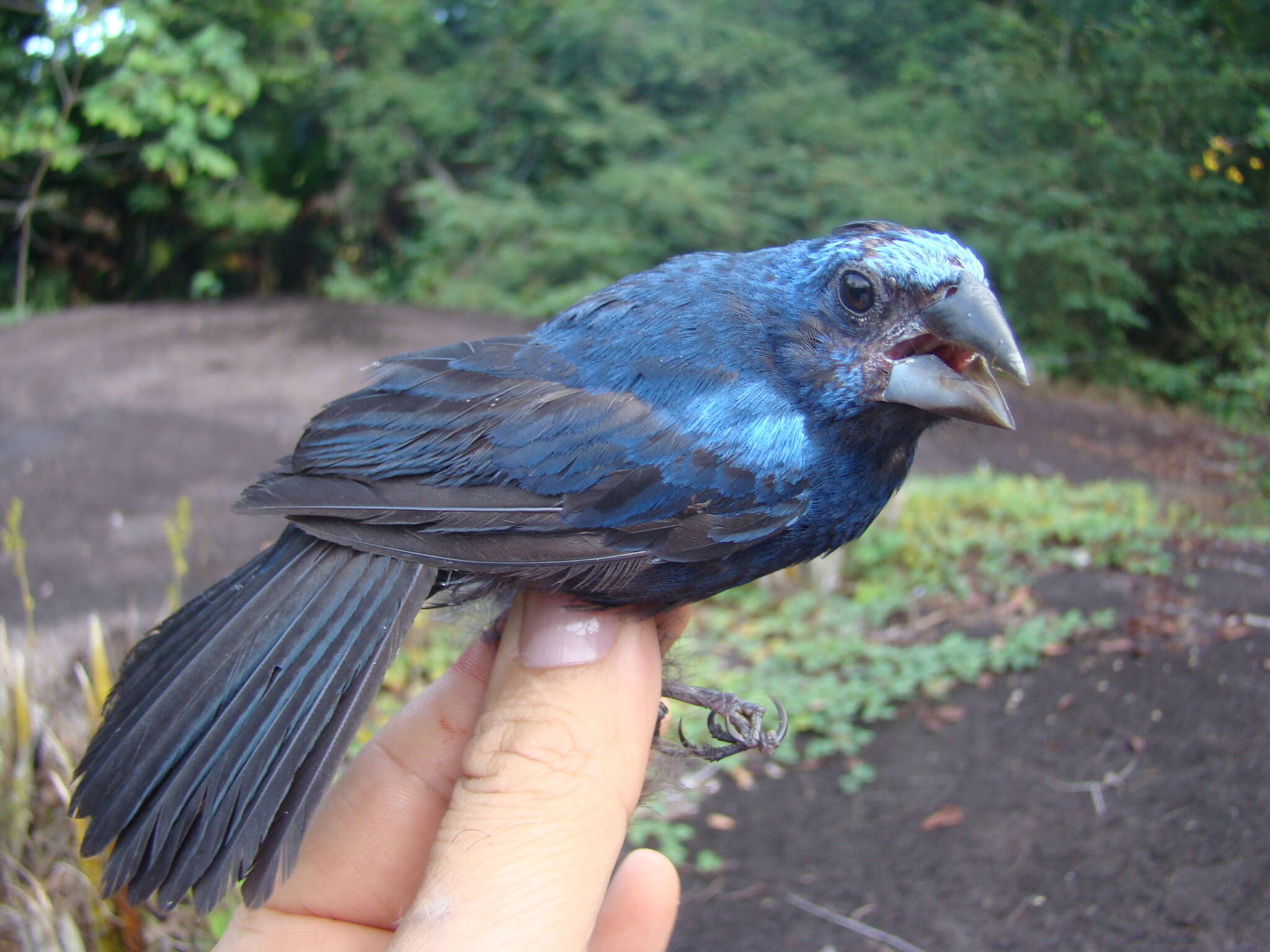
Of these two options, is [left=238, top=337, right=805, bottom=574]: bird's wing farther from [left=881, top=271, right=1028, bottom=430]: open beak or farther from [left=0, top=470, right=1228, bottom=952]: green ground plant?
[left=0, top=470, right=1228, bottom=952]: green ground plant

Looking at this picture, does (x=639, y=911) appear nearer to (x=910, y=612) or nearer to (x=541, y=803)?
(x=541, y=803)

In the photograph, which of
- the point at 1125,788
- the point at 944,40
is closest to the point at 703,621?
the point at 1125,788

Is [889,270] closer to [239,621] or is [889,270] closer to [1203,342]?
[239,621]

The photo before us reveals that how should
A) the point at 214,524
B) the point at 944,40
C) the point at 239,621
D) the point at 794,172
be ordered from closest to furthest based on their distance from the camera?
the point at 239,621 → the point at 214,524 → the point at 944,40 → the point at 794,172

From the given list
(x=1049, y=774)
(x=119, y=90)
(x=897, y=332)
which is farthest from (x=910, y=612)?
(x=119, y=90)

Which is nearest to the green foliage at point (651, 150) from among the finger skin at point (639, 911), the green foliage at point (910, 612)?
the green foliage at point (910, 612)

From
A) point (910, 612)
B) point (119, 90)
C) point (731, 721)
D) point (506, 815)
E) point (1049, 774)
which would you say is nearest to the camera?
point (506, 815)

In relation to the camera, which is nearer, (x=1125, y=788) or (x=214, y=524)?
(x=1125, y=788)

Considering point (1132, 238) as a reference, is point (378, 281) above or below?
below
